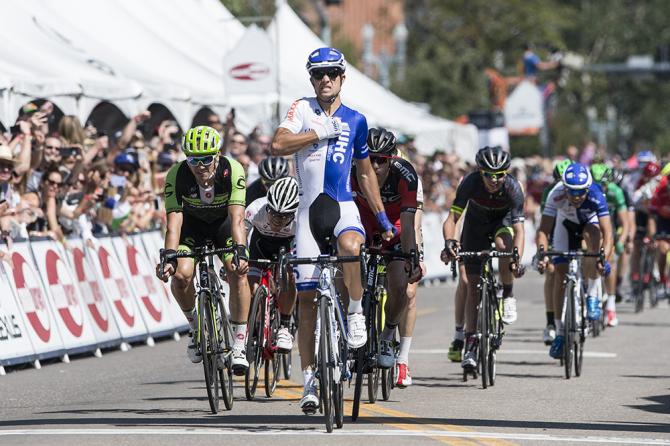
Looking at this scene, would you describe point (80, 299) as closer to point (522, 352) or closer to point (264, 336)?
point (264, 336)

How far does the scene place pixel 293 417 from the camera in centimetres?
1138

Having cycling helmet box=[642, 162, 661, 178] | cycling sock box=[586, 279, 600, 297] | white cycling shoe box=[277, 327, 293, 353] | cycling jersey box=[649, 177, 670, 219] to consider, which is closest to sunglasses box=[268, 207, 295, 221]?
white cycling shoe box=[277, 327, 293, 353]

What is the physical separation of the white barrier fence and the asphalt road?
0.21 m

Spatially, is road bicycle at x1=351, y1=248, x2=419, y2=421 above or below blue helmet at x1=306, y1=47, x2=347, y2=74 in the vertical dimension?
below

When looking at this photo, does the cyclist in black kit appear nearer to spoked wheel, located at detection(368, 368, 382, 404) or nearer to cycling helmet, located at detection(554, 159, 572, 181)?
spoked wheel, located at detection(368, 368, 382, 404)

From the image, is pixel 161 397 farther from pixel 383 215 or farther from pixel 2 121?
pixel 2 121

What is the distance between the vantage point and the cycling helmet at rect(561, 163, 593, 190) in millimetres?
15422

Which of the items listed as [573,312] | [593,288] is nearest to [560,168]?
[593,288]

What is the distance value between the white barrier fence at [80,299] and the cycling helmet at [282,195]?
3819mm

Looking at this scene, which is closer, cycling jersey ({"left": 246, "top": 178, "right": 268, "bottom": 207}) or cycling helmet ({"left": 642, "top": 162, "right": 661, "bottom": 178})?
cycling jersey ({"left": 246, "top": 178, "right": 268, "bottom": 207})

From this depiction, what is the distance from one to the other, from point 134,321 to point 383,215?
6.78 meters

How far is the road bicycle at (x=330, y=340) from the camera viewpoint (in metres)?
10.2

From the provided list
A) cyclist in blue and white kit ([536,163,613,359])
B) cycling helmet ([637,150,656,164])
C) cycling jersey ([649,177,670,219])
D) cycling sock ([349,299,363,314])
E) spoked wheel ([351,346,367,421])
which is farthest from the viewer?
cycling helmet ([637,150,656,164])

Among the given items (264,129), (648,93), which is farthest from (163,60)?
(648,93)
